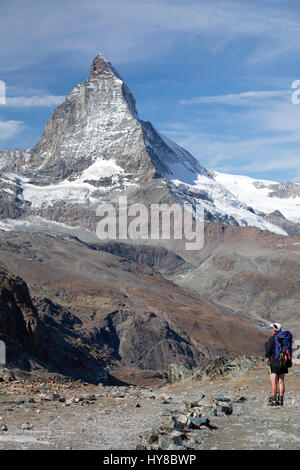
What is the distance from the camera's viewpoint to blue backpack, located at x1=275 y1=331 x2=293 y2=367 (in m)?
14.6

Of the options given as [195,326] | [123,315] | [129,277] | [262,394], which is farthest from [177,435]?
[129,277]

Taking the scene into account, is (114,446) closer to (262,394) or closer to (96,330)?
(262,394)

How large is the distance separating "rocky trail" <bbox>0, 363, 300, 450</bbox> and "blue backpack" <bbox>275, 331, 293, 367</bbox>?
1.17 m

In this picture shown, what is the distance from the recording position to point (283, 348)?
48.0 ft

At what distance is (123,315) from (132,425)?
113 metres

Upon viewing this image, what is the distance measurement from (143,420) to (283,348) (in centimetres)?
378

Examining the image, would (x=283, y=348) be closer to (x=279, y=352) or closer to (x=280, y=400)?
(x=279, y=352)

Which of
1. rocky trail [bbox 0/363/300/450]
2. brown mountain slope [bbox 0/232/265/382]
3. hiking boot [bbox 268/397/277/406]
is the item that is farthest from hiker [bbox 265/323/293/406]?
brown mountain slope [bbox 0/232/265/382]

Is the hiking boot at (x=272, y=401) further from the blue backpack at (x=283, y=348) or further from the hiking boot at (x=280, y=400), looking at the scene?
the blue backpack at (x=283, y=348)

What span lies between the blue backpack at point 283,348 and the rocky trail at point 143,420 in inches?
46.0

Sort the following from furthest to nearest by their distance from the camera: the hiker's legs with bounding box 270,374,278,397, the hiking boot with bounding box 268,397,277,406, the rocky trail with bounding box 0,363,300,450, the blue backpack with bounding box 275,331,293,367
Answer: the hiking boot with bounding box 268,397,277,406
the hiker's legs with bounding box 270,374,278,397
the blue backpack with bounding box 275,331,293,367
the rocky trail with bounding box 0,363,300,450

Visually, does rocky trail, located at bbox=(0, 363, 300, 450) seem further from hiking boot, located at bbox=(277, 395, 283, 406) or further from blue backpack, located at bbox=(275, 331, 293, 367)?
blue backpack, located at bbox=(275, 331, 293, 367)

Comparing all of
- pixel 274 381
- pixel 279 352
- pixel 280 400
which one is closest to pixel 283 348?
pixel 279 352

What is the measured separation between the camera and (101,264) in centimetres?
19188
